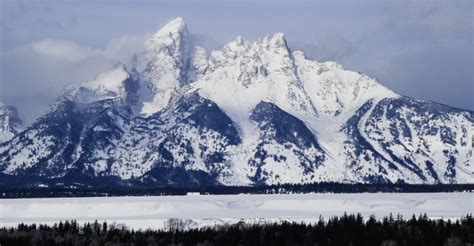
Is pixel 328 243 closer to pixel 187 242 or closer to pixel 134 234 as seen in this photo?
pixel 187 242

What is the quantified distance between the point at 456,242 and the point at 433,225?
21.1 meters

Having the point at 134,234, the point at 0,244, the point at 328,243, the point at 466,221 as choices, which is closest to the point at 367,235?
the point at 328,243

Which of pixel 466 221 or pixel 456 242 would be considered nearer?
pixel 456 242

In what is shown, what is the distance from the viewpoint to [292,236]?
174 metres

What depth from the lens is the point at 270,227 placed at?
18225cm

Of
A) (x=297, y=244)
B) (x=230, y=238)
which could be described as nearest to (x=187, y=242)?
(x=230, y=238)

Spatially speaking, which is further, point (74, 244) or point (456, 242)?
point (74, 244)

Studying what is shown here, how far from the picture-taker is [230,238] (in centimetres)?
17125

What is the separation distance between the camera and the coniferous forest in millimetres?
160875

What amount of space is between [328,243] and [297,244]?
4875 mm

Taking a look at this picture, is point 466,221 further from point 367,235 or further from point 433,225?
point 367,235

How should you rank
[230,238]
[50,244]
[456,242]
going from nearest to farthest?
1. [456,242]
2. [50,244]
3. [230,238]

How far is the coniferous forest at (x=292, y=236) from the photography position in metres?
161

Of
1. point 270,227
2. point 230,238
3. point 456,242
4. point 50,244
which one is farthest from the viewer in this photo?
point 270,227
